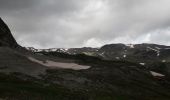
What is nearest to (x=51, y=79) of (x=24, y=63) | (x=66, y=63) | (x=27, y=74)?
(x=27, y=74)

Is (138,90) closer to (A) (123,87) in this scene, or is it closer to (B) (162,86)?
(A) (123,87)

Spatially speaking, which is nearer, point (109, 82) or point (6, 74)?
point (6, 74)

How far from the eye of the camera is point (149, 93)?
129875 millimetres

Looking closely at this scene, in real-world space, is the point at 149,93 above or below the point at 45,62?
below

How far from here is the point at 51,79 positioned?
114m

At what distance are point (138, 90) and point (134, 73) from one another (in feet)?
119

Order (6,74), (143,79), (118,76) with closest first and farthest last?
(6,74), (118,76), (143,79)

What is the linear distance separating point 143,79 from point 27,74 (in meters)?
62.2

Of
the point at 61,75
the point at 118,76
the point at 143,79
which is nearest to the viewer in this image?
the point at 61,75

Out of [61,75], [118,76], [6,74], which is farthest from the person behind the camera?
[118,76]

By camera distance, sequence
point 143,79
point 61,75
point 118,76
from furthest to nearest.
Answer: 1. point 143,79
2. point 118,76
3. point 61,75

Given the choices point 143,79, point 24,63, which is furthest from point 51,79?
point 143,79

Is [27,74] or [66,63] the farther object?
[66,63]

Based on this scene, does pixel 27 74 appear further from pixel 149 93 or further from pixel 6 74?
pixel 149 93
